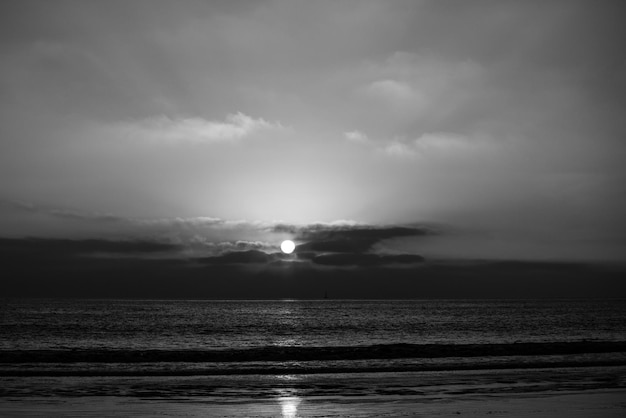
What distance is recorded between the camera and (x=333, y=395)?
22516mm

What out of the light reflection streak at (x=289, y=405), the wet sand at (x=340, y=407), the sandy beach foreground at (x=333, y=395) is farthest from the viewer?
the sandy beach foreground at (x=333, y=395)

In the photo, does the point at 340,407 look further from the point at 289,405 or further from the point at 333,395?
the point at 333,395

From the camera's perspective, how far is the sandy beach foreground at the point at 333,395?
18.5m

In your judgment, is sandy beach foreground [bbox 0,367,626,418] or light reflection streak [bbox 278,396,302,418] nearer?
light reflection streak [bbox 278,396,302,418]

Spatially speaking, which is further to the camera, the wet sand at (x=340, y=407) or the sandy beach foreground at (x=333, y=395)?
the sandy beach foreground at (x=333, y=395)

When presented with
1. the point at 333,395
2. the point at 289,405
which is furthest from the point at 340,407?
the point at 333,395

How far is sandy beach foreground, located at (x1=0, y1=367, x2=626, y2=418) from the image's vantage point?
18.5 m

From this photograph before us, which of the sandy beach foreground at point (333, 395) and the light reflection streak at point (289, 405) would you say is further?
the sandy beach foreground at point (333, 395)

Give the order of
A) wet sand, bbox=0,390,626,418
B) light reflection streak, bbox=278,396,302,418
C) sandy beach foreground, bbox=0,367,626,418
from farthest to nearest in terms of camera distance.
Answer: sandy beach foreground, bbox=0,367,626,418 < light reflection streak, bbox=278,396,302,418 < wet sand, bbox=0,390,626,418

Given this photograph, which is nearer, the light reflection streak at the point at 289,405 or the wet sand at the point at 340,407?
the wet sand at the point at 340,407

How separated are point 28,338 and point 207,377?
5295 cm

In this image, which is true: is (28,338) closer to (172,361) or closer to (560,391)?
(172,361)

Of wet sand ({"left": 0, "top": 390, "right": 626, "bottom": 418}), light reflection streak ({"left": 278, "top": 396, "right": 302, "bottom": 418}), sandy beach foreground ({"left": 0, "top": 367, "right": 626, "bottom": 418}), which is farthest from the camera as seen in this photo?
sandy beach foreground ({"left": 0, "top": 367, "right": 626, "bottom": 418})

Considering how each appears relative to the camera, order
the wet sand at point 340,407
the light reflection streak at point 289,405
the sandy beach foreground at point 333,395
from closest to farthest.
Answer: the wet sand at point 340,407, the light reflection streak at point 289,405, the sandy beach foreground at point 333,395
